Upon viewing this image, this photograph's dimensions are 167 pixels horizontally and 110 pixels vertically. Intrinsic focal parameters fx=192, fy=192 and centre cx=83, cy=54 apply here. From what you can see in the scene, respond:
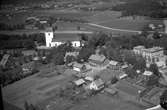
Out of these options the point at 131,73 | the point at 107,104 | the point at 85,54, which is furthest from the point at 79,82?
the point at 85,54

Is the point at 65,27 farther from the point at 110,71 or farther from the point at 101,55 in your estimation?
the point at 110,71

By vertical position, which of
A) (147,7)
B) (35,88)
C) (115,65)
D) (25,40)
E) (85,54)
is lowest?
(35,88)

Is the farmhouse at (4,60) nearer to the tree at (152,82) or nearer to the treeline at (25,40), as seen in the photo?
the treeline at (25,40)

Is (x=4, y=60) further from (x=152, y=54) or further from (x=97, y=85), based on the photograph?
(x=152, y=54)

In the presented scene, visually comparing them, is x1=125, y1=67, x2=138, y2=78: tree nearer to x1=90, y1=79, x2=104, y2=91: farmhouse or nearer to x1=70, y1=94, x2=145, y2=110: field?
x1=90, y1=79, x2=104, y2=91: farmhouse

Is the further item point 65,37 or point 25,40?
point 65,37

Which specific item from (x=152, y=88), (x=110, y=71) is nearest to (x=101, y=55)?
(x=110, y=71)
